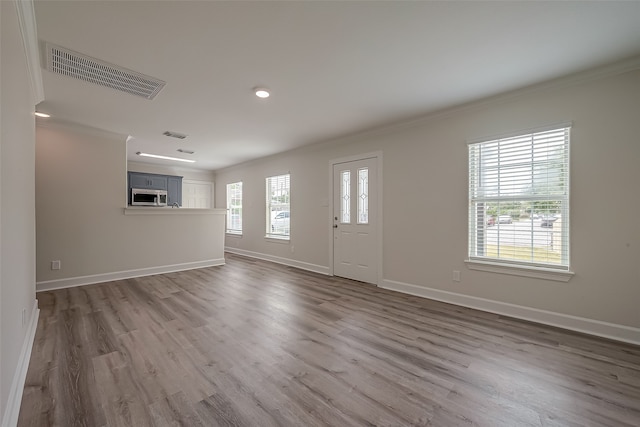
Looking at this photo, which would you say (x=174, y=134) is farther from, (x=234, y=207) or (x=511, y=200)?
(x=511, y=200)

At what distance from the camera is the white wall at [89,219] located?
388 cm

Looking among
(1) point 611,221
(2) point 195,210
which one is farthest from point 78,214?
(1) point 611,221

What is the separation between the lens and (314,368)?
1.97m

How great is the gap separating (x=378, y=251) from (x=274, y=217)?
2873 millimetres

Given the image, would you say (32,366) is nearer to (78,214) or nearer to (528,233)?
(78,214)

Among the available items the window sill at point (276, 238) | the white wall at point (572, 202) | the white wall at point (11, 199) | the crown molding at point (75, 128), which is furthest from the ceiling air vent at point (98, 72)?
the window sill at point (276, 238)

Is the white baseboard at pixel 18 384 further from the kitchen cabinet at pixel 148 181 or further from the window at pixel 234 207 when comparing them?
the window at pixel 234 207

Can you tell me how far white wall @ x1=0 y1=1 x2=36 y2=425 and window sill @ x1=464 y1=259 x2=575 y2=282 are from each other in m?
3.90

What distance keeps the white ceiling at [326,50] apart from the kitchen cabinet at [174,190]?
3.58 metres

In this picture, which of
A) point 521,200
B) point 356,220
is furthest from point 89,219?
point 521,200

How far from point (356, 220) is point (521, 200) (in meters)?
2.27

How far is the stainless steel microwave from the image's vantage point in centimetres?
630

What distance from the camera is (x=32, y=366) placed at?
6.41ft

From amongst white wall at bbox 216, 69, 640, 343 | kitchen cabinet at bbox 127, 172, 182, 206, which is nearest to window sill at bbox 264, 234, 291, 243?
white wall at bbox 216, 69, 640, 343
